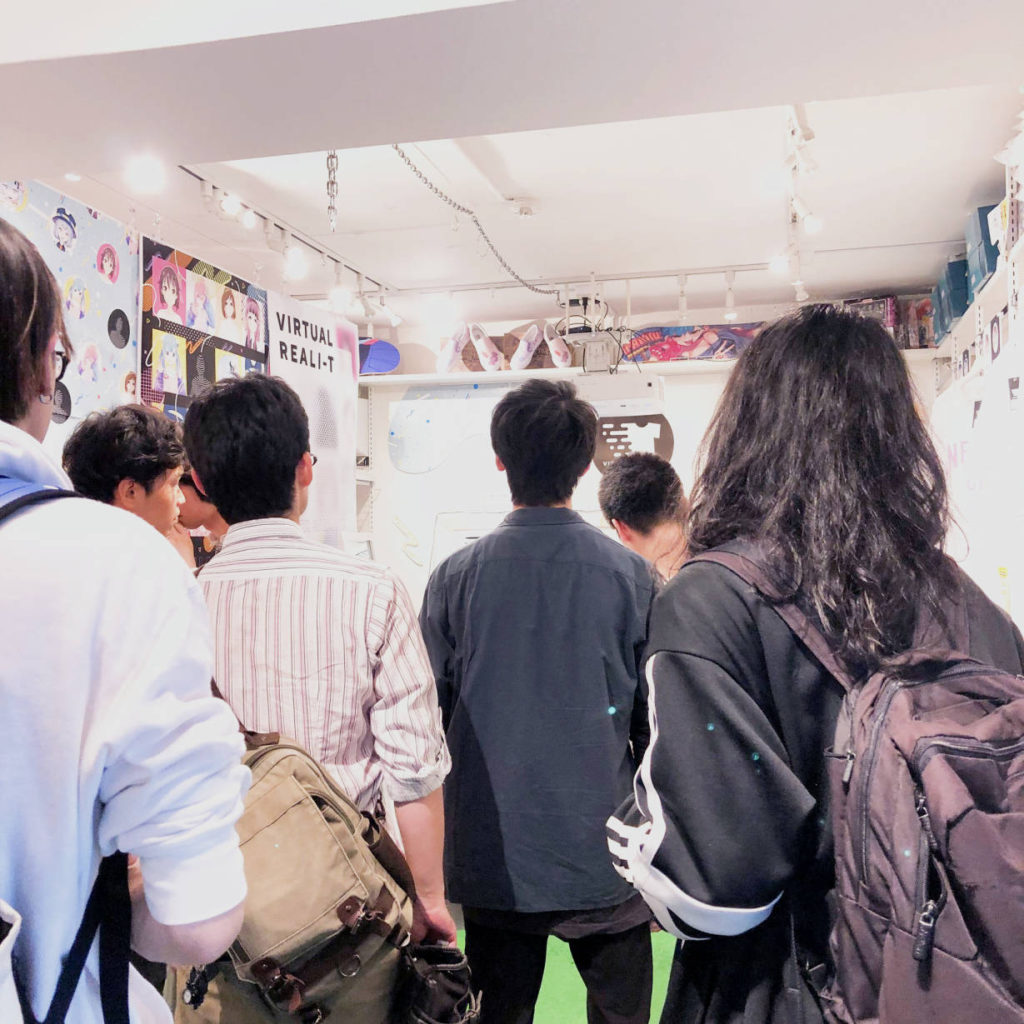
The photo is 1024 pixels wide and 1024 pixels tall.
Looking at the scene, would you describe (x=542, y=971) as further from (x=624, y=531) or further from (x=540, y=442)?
(x=624, y=531)

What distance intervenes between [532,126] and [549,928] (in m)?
1.90

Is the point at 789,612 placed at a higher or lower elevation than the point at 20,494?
lower

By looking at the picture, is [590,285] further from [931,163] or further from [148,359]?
[148,359]

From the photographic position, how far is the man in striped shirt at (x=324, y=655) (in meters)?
1.46

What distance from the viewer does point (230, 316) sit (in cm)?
321

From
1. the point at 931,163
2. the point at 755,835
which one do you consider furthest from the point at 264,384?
the point at 931,163

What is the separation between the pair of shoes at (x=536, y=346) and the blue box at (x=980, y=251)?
2.57 metres

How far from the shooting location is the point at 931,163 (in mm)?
3945

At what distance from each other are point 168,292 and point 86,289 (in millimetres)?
382

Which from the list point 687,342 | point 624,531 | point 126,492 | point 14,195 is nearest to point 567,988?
point 624,531

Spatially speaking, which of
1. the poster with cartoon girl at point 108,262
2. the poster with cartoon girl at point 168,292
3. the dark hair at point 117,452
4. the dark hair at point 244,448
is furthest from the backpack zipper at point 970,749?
the poster with cartoon girl at point 168,292

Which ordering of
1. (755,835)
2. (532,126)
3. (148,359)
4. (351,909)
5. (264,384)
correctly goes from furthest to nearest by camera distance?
(148,359), (532,126), (264,384), (351,909), (755,835)

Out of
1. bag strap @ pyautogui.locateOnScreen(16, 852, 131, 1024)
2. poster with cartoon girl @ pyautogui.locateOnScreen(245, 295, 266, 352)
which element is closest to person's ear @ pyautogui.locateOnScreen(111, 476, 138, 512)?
bag strap @ pyautogui.locateOnScreen(16, 852, 131, 1024)

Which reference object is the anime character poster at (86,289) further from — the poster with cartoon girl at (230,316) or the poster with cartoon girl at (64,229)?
the poster with cartoon girl at (230,316)
